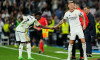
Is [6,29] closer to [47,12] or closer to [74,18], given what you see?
[47,12]

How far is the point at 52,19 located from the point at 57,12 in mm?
1409

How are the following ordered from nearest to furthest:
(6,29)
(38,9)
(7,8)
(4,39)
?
(6,29), (4,39), (38,9), (7,8)

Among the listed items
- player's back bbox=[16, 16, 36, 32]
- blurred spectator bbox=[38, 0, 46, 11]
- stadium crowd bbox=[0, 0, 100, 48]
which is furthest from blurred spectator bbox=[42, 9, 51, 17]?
player's back bbox=[16, 16, 36, 32]

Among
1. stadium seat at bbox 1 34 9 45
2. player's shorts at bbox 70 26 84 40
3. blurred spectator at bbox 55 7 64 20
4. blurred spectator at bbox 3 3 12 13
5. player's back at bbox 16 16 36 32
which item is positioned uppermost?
blurred spectator at bbox 3 3 12 13

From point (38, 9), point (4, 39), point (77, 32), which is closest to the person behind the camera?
point (77, 32)

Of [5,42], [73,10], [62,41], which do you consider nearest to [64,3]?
[62,41]

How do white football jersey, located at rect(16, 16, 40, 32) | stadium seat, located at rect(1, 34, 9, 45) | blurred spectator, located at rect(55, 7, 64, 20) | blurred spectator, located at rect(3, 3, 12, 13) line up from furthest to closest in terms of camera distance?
blurred spectator, located at rect(3, 3, 12, 13), blurred spectator, located at rect(55, 7, 64, 20), stadium seat, located at rect(1, 34, 9, 45), white football jersey, located at rect(16, 16, 40, 32)

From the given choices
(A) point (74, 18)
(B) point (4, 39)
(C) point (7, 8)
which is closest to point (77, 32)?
A: (A) point (74, 18)

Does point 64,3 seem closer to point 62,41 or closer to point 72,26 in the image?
point 62,41

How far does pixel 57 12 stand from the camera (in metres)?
26.9

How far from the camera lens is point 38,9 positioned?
27.5m

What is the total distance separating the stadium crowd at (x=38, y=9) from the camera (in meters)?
25.7

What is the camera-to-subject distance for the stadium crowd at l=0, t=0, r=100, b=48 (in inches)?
1013

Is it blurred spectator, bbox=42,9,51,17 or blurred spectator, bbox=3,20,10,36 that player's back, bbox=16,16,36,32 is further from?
blurred spectator, bbox=42,9,51,17
